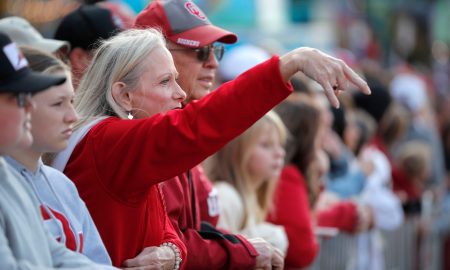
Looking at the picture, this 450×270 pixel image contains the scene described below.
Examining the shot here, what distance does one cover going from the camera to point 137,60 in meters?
3.95

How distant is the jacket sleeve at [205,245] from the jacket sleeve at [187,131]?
77 centimetres

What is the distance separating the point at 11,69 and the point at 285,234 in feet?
10.3

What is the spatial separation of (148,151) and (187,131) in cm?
16

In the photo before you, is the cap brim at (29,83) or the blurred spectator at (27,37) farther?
the blurred spectator at (27,37)

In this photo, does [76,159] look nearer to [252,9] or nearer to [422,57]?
[252,9]

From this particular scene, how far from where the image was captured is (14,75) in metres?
3.04

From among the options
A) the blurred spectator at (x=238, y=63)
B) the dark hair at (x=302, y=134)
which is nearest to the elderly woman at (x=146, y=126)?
the dark hair at (x=302, y=134)

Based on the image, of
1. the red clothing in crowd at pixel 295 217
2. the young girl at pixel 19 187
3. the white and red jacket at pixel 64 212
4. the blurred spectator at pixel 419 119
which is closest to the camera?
the young girl at pixel 19 187

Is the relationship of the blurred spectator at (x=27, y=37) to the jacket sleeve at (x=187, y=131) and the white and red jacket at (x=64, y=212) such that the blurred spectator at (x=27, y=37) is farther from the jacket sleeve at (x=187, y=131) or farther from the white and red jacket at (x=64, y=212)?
the white and red jacket at (x=64, y=212)

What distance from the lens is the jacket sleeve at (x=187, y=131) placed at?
3367 millimetres

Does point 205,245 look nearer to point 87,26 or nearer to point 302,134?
point 87,26

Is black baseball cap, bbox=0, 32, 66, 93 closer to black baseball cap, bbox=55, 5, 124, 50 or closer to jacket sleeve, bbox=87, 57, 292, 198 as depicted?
jacket sleeve, bbox=87, 57, 292, 198

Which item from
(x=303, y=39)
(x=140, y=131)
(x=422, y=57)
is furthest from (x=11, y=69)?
(x=422, y=57)

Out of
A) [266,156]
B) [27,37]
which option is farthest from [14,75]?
[266,156]
